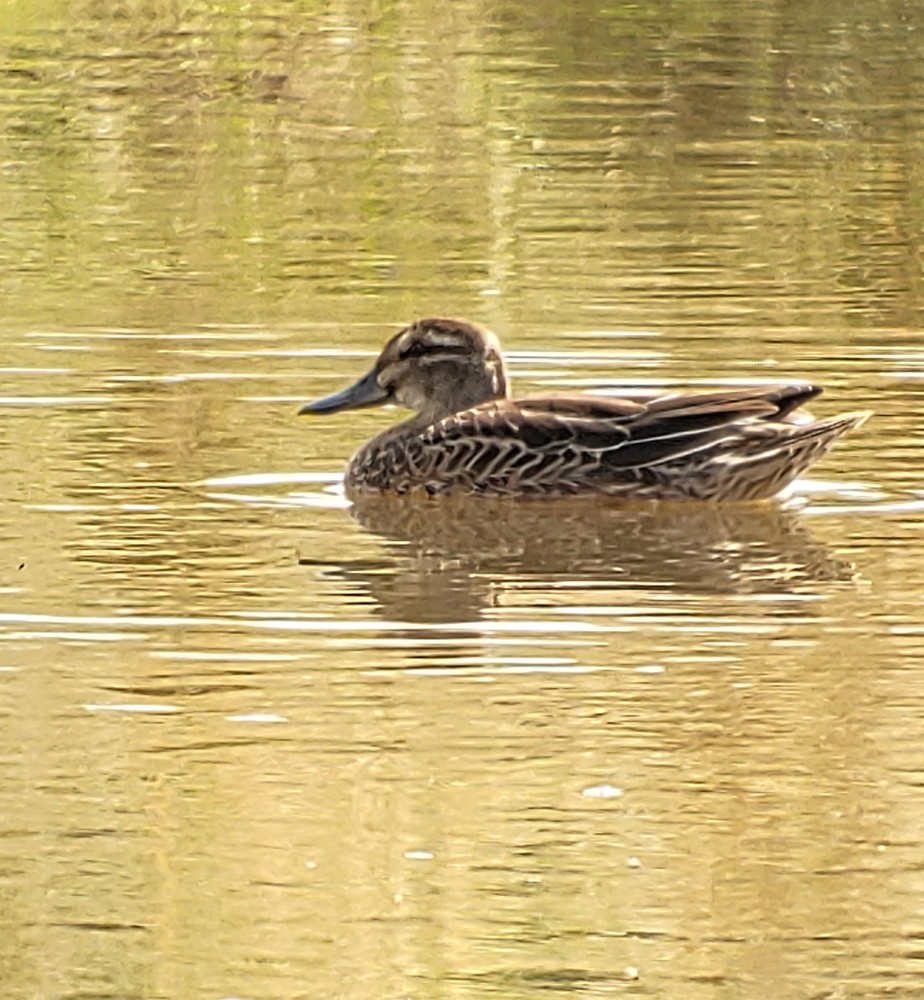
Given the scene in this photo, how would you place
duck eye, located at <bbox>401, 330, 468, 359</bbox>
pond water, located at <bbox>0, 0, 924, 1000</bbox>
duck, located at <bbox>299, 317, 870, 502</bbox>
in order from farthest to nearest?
duck eye, located at <bbox>401, 330, 468, 359</bbox> → duck, located at <bbox>299, 317, 870, 502</bbox> → pond water, located at <bbox>0, 0, 924, 1000</bbox>

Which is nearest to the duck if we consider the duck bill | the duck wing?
the duck wing

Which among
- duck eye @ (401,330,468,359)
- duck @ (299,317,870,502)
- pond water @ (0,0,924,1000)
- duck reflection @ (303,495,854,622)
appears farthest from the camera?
duck eye @ (401,330,468,359)

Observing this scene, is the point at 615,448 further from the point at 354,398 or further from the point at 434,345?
the point at 354,398

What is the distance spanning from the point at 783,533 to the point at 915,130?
1031 centimetres

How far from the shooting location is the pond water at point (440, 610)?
554cm

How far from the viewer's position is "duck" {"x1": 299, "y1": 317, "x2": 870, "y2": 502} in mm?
9336

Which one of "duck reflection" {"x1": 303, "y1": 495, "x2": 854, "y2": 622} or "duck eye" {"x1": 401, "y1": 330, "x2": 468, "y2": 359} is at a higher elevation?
"duck eye" {"x1": 401, "y1": 330, "x2": 468, "y2": 359}

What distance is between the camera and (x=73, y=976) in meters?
5.29

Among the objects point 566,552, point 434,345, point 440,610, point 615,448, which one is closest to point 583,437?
point 615,448

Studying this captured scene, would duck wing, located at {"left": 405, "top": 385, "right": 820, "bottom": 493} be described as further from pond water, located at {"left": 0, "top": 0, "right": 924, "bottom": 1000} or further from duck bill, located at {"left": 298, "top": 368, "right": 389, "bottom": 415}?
duck bill, located at {"left": 298, "top": 368, "right": 389, "bottom": 415}

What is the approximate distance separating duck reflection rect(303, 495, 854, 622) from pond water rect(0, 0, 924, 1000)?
0.02 metres

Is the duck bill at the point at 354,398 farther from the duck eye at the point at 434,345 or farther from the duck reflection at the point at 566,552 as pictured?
the duck reflection at the point at 566,552

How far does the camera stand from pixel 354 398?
10.2 m

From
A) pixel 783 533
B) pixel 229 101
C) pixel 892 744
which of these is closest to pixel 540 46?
pixel 229 101
